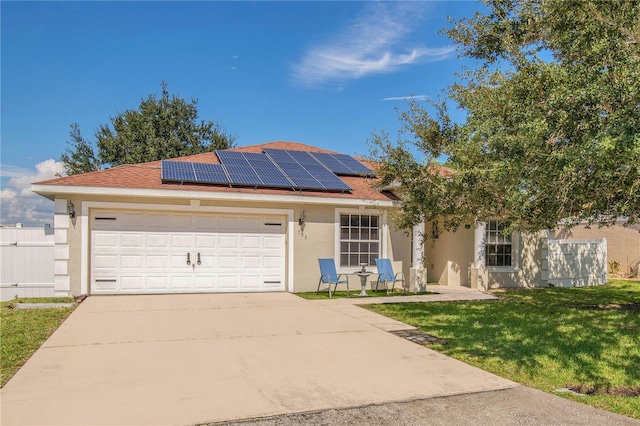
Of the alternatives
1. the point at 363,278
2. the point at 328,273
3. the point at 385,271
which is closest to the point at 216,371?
the point at 328,273

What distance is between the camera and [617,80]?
499cm

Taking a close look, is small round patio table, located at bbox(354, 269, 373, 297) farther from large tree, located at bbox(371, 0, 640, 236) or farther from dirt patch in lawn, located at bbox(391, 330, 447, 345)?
dirt patch in lawn, located at bbox(391, 330, 447, 345)

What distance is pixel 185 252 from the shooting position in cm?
1233

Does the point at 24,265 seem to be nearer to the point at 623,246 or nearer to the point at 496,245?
the point at 496,245

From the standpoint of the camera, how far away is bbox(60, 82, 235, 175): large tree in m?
29.9

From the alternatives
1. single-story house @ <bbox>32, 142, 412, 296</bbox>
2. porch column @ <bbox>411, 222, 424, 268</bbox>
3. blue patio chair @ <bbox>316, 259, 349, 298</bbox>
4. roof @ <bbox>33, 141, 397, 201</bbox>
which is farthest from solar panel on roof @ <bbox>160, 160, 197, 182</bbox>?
porch column @ <bbox>411, 222, 424, 268</bbox>

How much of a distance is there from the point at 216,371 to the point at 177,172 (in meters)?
8.34

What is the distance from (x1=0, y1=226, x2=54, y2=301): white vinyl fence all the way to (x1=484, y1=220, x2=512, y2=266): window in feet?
42.8

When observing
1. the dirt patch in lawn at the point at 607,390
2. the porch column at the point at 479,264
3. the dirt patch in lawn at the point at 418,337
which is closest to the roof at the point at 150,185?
the porch column at the point at 479,264

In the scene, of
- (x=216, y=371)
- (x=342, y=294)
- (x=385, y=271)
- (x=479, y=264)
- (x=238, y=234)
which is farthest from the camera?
(x=479, y=264)

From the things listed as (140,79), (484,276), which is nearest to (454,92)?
(484,276)

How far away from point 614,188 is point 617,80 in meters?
1.57

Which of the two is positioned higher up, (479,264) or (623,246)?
(623,246)

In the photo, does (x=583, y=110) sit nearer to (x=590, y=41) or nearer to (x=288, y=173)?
(x=590, y=41)
